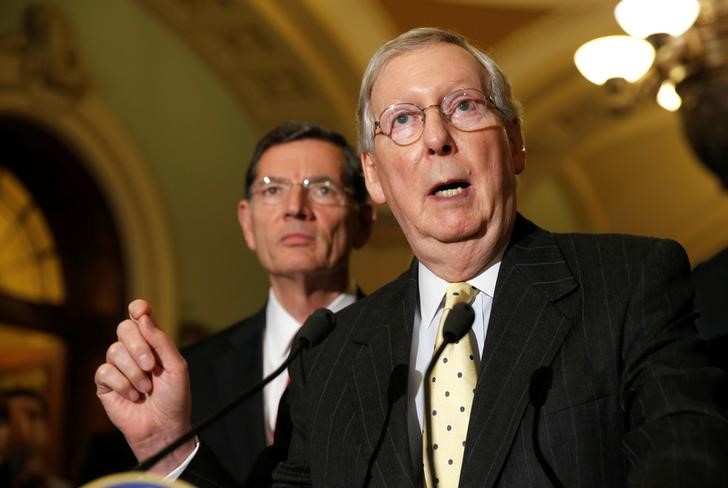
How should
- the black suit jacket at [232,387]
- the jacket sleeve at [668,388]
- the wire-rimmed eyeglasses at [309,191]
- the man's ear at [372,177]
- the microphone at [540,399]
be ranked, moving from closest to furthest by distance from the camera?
the jacket sleeve at [668,388], the microphone at [540,399], the man's ear at [372,177], the black suit jacket at [232,387], the wire-rimmed eyeglasses at [309,191]

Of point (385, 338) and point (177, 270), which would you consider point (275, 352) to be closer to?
point (385, 338)

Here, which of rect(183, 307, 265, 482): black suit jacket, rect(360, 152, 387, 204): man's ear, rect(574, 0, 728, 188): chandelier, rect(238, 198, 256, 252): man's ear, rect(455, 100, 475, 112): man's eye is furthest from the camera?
rect(574, 0, 728, 188): chandelier

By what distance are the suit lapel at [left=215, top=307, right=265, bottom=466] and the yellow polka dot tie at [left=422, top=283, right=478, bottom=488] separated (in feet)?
3.47

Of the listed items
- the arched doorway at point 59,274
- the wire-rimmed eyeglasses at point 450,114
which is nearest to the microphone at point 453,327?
the wire-rimmed eyeglasses at point 450,114

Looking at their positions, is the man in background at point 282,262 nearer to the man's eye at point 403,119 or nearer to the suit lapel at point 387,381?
the suit lapel at point 387,381

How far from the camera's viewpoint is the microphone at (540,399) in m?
1.75

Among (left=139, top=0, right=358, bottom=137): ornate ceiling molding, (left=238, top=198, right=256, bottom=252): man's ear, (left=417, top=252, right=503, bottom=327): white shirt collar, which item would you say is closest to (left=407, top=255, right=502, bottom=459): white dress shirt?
(left=417, top=252, right=503, bottom=327): white shirt collar

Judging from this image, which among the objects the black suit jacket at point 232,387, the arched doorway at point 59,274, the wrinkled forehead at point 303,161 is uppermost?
the arched doorway at point 59,274

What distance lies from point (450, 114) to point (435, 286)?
30cm

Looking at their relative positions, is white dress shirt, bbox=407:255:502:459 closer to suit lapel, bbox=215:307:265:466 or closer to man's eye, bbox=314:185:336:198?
suit lapel, bbox=215:307:265:466

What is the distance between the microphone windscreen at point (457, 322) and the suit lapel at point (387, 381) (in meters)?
0.20

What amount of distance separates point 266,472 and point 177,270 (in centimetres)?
592

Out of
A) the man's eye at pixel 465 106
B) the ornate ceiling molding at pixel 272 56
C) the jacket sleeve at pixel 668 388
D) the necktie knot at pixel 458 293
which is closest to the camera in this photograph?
the jacket sleeve at pixel 668 388

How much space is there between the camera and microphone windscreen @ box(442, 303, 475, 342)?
1.78 metres
